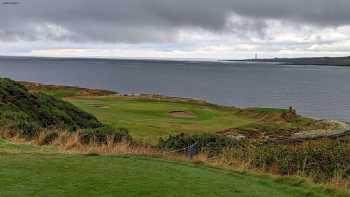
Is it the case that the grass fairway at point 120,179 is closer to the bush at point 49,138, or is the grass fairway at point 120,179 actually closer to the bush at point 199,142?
the bush at point 49,138

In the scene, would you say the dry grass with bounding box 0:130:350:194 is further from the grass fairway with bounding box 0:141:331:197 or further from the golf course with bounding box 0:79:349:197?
the grass fairway with bounding box 0:141:331:197

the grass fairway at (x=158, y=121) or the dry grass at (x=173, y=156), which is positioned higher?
the dry grass at (x=173, y=156)

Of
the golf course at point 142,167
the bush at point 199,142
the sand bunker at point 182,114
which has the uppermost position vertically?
the golf course at point 142,167

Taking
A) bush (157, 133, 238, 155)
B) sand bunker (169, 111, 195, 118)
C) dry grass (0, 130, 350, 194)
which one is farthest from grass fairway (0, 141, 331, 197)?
sand bunker (169, 111, 195, 118)

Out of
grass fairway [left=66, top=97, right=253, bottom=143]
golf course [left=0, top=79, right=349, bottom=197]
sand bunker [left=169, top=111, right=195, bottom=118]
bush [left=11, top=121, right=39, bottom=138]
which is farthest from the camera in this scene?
sand bunker [left=169, top=111, right=195, bottom=118]

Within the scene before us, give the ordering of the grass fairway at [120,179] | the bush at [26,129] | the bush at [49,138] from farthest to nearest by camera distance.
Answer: the bush at [26,129]
the bush at [49,138]
the grass fairway at [120,179]

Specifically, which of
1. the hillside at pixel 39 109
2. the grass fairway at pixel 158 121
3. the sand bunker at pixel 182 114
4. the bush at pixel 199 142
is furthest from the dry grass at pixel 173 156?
the sand bunker at pixel 182 114

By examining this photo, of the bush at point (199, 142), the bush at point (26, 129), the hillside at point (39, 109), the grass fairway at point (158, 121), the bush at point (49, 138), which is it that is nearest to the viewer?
the bush at point (49, 138)

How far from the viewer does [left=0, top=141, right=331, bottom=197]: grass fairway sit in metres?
8.04

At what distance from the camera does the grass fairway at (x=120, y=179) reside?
804 centimetres

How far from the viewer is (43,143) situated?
46.0 feet

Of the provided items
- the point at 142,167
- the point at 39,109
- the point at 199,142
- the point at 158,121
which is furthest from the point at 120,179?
the point at 158,121

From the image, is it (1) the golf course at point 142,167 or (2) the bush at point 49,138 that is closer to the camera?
(1) the golf course at point 142,167

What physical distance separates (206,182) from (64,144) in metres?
6.02
